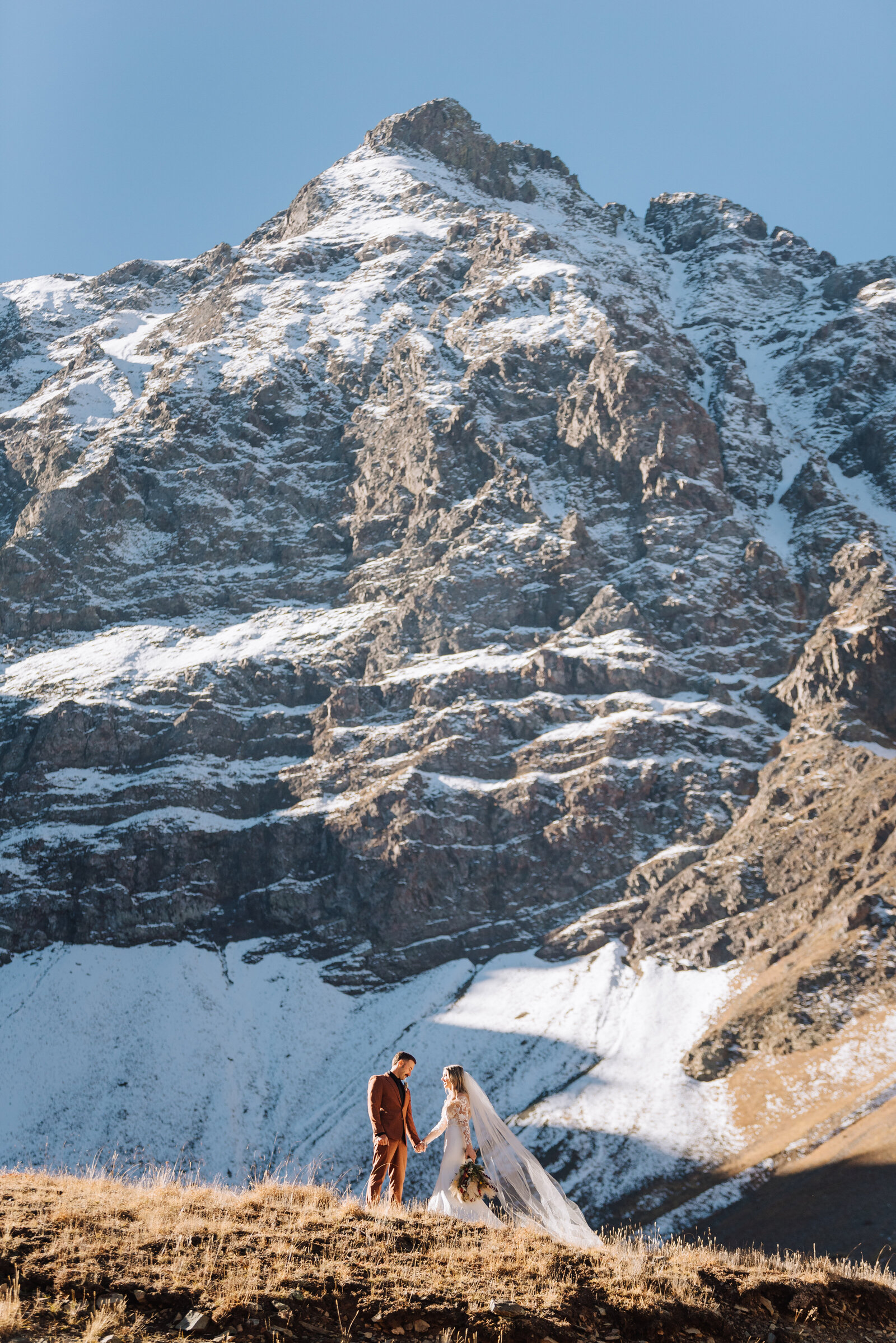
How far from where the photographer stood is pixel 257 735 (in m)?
127

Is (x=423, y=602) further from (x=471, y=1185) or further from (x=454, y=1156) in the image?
(x=471, y=1185)

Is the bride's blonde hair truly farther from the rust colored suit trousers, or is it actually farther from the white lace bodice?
the rust colored suit trousers

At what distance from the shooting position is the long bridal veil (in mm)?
15500

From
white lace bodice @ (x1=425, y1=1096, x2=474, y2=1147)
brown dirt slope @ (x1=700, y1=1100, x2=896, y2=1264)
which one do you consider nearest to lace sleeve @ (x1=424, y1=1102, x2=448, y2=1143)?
white lace bodice @ (x1=425, y1=1096, x2=474, y2=1147)

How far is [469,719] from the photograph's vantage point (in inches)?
4624

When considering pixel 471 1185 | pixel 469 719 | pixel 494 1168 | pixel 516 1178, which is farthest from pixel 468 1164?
pixel 469 719

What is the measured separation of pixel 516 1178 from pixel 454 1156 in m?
1.03

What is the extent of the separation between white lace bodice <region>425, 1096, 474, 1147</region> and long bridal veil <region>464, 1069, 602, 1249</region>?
0.19 metres

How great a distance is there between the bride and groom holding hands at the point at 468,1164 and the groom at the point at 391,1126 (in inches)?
0.4

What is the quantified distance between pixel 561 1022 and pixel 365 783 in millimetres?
38928

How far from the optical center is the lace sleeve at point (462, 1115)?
15430 millimetres

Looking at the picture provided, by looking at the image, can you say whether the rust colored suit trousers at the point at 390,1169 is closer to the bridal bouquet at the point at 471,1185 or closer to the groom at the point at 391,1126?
the groom at the point at 391,1126

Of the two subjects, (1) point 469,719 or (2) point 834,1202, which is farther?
(1) point 469,719

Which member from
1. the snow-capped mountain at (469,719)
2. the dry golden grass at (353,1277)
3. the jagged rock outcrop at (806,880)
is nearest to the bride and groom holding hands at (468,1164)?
the dry golden grass at (353,1277)
